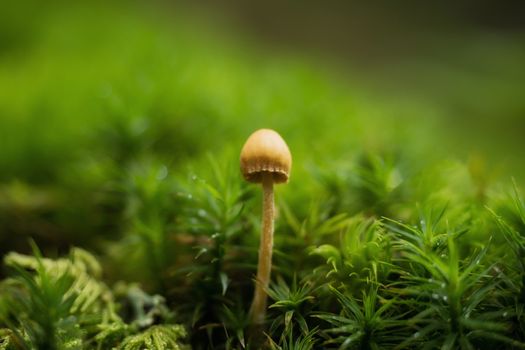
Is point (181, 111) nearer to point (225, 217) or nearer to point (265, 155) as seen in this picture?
point (225, 217)

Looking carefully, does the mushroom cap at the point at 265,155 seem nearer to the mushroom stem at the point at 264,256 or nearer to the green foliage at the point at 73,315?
the mushroom stem at the point at 264,256

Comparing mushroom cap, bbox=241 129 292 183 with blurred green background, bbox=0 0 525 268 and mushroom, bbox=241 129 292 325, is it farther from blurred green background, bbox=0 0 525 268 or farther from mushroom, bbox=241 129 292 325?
blurred green background, bbox=0 0 525 268

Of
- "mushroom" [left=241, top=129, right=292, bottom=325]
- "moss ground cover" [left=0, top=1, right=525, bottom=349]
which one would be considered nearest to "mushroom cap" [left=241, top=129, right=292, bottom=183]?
"mushroom" [left=241, top=129, right=292, bottom=325]

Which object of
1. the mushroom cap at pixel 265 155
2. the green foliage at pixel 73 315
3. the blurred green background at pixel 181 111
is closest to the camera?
the green foliage at pixel 73 315

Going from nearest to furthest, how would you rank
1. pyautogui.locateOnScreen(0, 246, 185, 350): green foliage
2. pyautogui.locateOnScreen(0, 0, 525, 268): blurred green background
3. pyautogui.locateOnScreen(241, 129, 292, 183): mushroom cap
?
pyautogui.locateOnScreen(0, 246, 185, 350): green foliage
pyautogui.locateOnScreen(241, 129, 292, 183): mushroom cap
pyautogui.locateOnScreen(0, 0, 525, 268): blurred green background

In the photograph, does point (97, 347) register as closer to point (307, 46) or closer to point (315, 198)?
point (315, 198)

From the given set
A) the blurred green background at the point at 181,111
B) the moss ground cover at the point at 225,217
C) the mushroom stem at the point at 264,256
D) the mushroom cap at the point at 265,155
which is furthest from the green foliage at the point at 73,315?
the mushroom cap at the point at 265,155

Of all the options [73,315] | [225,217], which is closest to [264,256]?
[225,217]
